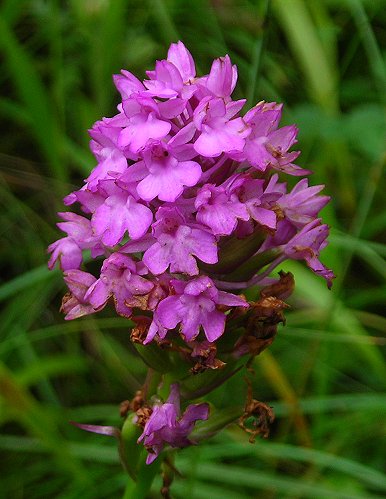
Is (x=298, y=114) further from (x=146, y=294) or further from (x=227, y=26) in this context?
(x=146, y=294)

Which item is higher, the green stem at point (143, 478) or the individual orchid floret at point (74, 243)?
the individual orchid floret at point (74, 243)

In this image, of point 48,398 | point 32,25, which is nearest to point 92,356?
point 48,398

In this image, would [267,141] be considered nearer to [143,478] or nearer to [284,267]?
[143,478]

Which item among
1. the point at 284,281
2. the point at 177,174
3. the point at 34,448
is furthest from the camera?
the point at 34,448

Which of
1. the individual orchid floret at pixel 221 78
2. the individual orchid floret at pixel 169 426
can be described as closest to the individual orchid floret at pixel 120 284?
the individual orchid floret at pixel 169 426

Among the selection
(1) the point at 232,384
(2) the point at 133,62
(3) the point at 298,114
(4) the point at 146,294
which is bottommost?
(1) the point at 232,384

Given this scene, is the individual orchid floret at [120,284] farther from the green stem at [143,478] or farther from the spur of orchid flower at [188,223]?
the green stem at [143,478]

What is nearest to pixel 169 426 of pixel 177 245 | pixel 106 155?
pixel 177 245
